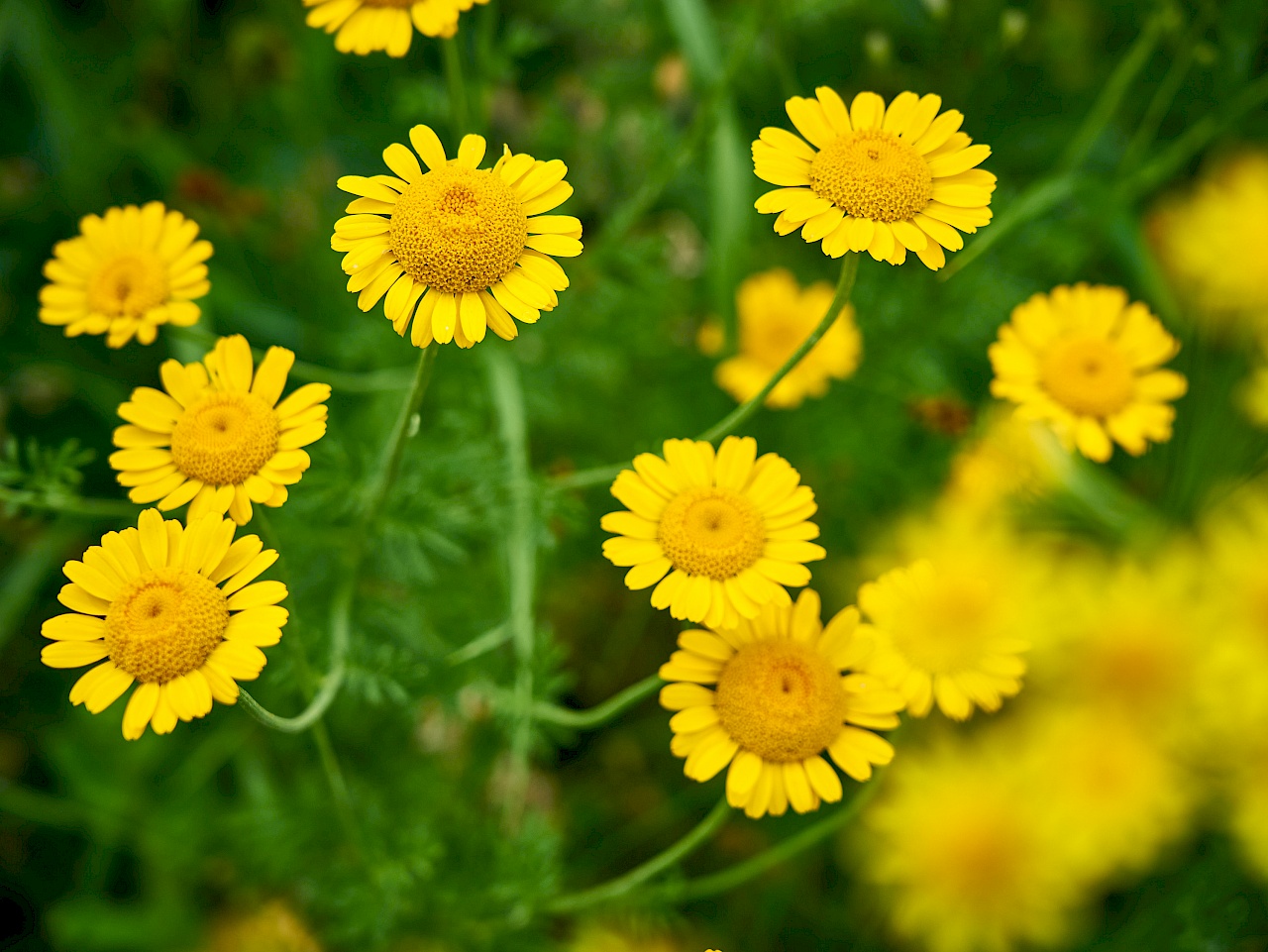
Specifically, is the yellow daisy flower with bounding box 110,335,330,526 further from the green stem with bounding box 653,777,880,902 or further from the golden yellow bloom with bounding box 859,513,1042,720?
the green stem with bounding box 653,777,880,902

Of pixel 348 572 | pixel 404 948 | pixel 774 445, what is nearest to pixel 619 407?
pixel 774 445

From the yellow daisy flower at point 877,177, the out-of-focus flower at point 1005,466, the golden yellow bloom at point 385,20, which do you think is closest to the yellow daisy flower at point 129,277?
the golden yellow bloom at point 385,20

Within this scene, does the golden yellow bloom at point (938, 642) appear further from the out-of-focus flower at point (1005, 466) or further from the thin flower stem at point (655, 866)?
the out-of-focus flower at point (1005, 466)

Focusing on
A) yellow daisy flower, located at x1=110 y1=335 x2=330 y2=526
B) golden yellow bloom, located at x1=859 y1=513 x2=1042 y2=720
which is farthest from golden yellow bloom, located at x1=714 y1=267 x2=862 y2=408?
yellow daisy flower, located at x1=110 y1=335 x2=330 y2=526

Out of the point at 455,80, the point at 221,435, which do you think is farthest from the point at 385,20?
the point at 221,435

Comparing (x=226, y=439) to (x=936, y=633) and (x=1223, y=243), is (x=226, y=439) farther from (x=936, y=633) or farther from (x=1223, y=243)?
(x=1223, y=243)

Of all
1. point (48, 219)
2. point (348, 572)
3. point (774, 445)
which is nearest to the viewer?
point (348, 572)

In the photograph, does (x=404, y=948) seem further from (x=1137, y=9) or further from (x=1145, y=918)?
(x=1137, y=9)
